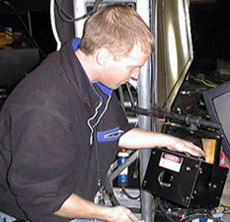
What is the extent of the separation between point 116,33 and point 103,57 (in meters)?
0.08

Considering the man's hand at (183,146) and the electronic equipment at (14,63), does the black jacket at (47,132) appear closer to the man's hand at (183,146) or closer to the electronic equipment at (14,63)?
the man's hand at (183,146)

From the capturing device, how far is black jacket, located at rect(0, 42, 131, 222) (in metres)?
0.82

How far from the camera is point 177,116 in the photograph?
1179mm

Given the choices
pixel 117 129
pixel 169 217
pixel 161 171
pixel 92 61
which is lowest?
pixel 169 217

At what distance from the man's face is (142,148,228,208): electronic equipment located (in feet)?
1.19

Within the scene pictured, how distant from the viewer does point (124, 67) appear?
0.93 metres

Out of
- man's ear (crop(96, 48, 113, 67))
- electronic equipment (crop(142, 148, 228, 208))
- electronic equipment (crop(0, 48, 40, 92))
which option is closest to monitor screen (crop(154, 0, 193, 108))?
electronic equipment (crop(142, 148, 228, 208))

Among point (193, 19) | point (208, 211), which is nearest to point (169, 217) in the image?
point (208, 211)

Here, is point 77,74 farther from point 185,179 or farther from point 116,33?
point 185,179

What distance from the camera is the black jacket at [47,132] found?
2.68ft

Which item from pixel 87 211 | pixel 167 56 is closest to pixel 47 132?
pixel 87 211

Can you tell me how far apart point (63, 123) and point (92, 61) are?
0.70 ft

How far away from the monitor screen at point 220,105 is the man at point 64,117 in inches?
9.8

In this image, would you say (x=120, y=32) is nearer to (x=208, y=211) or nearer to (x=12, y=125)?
(x=12, y=125)
